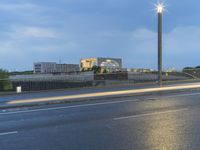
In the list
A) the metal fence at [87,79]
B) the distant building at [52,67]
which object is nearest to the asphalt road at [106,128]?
the metal fence at [87,79]

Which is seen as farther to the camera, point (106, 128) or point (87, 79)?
point (87, 79)

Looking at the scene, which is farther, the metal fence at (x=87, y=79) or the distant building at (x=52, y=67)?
the distant building at (x=52, y=67)

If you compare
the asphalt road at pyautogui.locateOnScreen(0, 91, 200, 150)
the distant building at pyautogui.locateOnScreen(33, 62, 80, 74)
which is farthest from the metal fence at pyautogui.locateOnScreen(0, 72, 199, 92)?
the distant building at pyautogui.locateOnScreen(33, 62, 80, 74)

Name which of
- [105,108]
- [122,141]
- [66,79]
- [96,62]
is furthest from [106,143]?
[96,62]

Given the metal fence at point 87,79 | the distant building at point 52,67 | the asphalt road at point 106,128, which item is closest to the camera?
the asphalt road at point 106,128

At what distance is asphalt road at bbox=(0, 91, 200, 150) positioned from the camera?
8.12 meters

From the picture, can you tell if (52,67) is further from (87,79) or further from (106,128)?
(106,128)

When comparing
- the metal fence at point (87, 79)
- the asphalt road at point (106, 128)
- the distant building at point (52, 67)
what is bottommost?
the asphalt road at point (106, 128)

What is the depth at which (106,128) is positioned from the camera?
9.99 metres

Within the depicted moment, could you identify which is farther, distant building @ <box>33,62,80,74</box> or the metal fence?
distant building @ <box>33,62,80,74</box>

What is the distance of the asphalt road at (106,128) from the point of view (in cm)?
812

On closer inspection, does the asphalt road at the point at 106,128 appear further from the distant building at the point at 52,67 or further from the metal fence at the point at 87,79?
the distant building at the point at 52,67

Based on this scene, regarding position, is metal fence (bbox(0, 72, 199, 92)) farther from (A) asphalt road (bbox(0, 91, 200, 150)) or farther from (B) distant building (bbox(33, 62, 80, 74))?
(B) distant building (bbox(33, 62, 80, 74))

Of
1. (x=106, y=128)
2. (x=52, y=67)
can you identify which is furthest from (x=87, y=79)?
(x=52, y=67)
